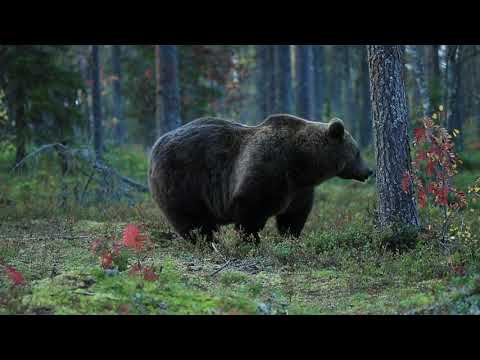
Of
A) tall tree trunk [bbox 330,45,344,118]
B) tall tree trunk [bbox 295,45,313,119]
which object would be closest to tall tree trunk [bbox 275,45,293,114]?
tall tree trunk [bbox 295,45,313,119]

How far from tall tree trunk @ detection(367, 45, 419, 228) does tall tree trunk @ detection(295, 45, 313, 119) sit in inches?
623

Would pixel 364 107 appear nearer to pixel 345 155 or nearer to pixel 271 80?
pixel 271 80

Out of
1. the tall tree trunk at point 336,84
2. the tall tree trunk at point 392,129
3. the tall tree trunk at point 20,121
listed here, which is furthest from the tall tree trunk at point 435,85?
the tall tree trunk at point 336,84

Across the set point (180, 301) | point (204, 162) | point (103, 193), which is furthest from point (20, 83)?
point (180, 301)

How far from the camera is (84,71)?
34.1m

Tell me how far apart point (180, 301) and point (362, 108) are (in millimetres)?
25157

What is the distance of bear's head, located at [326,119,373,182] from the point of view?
967 centimetres

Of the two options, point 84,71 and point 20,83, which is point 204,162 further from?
point 84,71

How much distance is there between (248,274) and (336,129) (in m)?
3.03

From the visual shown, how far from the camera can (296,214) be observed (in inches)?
390

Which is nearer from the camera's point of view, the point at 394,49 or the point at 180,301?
the point at 180,301

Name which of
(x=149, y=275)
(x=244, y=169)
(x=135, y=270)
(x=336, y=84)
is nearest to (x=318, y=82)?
(x=336, y=84)

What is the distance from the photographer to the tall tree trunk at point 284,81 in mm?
23859

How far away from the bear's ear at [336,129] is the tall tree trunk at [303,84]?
15.3 m
